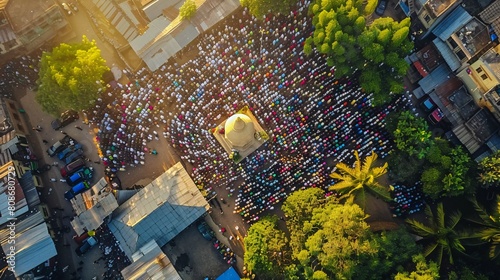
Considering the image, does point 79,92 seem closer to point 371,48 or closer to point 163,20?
point 163,20

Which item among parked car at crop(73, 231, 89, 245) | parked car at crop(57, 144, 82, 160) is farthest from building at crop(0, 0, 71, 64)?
parked car at crop(73, 231, 89, 245)

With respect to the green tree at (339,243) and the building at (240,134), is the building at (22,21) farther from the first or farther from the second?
the green tree at (339,243)

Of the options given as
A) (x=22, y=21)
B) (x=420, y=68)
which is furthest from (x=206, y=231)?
(x=22, y=21)

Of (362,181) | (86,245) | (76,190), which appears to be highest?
(76,190)

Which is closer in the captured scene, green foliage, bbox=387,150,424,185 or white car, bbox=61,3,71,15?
green foliage, bbox=387,150,424,185

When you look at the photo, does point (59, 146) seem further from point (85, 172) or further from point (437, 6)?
point (437, 6)

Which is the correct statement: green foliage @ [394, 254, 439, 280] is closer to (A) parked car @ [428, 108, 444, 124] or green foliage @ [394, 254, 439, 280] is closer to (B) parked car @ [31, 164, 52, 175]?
(A) parked car @ [428, 108, 444, 124]
